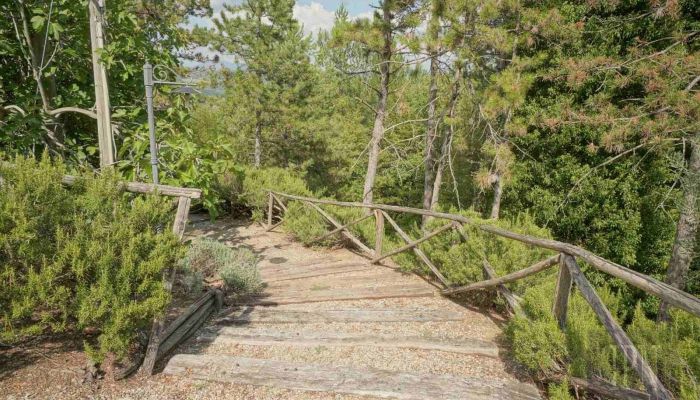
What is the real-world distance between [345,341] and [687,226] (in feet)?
21.5

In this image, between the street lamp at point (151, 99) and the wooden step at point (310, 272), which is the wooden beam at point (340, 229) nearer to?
the wooden step at point (310, 272)

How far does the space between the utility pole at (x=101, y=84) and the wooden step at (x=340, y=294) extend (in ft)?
7.53

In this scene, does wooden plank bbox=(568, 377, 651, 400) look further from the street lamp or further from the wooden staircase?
the street lamp

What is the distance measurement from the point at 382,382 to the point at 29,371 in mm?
2350

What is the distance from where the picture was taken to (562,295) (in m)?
2.69

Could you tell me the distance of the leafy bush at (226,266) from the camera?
480 cm

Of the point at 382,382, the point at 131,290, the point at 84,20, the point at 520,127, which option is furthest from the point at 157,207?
the point at 520,127

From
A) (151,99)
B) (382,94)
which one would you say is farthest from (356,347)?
(382,94)

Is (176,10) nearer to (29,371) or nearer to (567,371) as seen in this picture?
(29,371)

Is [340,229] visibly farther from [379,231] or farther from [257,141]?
[257,141]

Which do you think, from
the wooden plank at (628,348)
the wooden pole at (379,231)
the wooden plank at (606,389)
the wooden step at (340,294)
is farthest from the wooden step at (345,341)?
the wooden pole at (379,231)

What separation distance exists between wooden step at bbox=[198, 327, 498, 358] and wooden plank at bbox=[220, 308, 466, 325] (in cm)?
35

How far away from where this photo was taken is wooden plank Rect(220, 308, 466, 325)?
3.87 metres

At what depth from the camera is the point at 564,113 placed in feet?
30.4
